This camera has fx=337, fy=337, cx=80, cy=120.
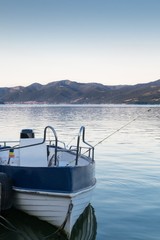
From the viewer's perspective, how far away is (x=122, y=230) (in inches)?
424

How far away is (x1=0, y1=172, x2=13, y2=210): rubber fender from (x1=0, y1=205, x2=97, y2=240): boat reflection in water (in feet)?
1.48

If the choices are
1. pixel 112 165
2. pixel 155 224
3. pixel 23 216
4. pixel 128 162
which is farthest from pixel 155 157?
pixel 23 216

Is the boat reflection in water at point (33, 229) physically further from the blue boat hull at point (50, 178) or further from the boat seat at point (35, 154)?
the boat seat at point (35, 154)

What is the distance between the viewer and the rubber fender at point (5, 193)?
34.3ft

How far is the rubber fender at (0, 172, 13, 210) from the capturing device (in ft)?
34.3

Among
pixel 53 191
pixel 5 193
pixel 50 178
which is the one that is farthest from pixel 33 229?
pixel 50 178

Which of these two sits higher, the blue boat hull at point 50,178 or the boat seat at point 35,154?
the boat seat at point 35,154

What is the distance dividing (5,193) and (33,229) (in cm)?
146

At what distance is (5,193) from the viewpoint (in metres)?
10.5

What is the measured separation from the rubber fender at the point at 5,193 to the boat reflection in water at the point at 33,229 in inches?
17.7

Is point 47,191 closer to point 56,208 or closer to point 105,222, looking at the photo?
point 56,208

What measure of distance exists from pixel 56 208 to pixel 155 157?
14.9m

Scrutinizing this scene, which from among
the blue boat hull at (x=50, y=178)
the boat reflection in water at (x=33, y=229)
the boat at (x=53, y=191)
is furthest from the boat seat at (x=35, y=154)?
the boat reflection in water at (x=33, y=229)

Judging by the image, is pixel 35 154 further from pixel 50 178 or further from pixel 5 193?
pixel 50 178
